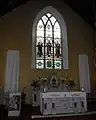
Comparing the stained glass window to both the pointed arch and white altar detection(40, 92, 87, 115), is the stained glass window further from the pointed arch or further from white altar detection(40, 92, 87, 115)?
white altar detection(40, 92, 87, 115)

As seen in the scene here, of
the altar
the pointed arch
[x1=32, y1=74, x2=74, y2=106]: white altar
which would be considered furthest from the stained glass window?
the altar

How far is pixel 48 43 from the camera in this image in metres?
6.77

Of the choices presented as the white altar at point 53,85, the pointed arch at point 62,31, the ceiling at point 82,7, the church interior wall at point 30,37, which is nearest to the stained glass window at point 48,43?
the pointed arch at point 62,31

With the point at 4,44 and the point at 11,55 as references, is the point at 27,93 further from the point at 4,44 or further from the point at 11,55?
the point at 4,44

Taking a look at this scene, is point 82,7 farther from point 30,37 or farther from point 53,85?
point 53,85

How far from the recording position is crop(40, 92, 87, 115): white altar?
4.72m

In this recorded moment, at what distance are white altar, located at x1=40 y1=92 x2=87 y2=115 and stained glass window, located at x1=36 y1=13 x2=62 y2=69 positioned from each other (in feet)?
5.76

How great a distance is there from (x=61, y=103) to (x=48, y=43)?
2.48m

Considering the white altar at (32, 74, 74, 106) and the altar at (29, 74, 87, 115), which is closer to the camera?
the altar at (29, 74, 87, 115)

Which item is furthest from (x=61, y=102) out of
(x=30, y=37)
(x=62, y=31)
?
(x=62, y=31)

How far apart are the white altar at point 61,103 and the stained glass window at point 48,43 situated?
176 centimetres

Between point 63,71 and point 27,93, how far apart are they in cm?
130

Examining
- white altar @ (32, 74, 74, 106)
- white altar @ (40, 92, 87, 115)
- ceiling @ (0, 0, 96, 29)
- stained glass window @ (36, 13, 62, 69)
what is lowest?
white altar @ (40, 92, 87, 115)

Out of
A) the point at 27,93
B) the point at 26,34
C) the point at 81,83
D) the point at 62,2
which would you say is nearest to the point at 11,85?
the point at 27,93
